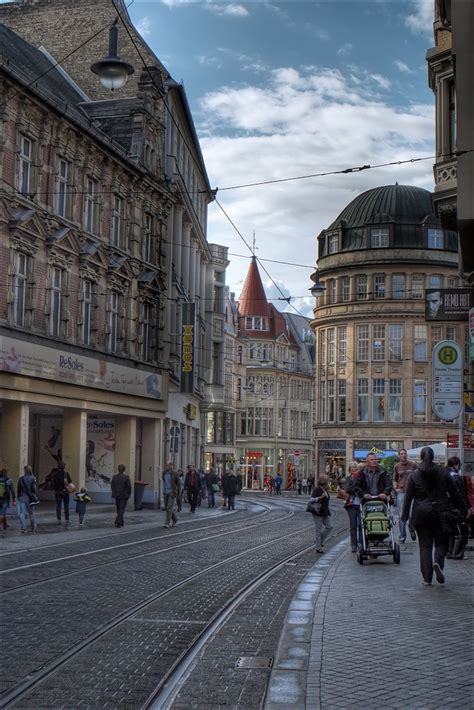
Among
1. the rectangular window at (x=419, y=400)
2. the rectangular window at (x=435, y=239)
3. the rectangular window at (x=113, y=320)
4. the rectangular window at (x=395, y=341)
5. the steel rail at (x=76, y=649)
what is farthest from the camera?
the rectangular window at (x=395, y=341)

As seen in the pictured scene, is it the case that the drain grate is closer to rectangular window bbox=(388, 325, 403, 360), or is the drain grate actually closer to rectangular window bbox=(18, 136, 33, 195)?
rectangular window bbox=(18, 136, 33, 195)

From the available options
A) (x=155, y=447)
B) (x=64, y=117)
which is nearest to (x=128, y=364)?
(x=155, y=447)

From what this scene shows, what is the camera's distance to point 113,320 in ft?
126

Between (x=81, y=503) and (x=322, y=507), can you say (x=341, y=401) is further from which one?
(x=322, y=507)

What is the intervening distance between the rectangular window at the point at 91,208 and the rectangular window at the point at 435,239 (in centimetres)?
4937

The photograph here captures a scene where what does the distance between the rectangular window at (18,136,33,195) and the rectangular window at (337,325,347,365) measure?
54.8 meters

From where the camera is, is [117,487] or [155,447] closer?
[117,487]

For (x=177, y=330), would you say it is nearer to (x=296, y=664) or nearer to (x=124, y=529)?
(x=124, y=529)

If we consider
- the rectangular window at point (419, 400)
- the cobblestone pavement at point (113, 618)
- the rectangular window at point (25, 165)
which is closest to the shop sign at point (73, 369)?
the rectangular window at point (25, 165)

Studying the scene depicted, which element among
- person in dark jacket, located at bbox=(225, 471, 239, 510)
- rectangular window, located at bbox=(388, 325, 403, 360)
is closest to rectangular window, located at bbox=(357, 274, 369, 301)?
rectangular window, located at bbox=(388, 325, 403, 360)

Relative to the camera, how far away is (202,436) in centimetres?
6094

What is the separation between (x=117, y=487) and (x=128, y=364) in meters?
12.6

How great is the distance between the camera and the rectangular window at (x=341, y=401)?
273 ft

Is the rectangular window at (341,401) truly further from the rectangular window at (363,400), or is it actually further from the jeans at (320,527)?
the jeans at (320,527)
